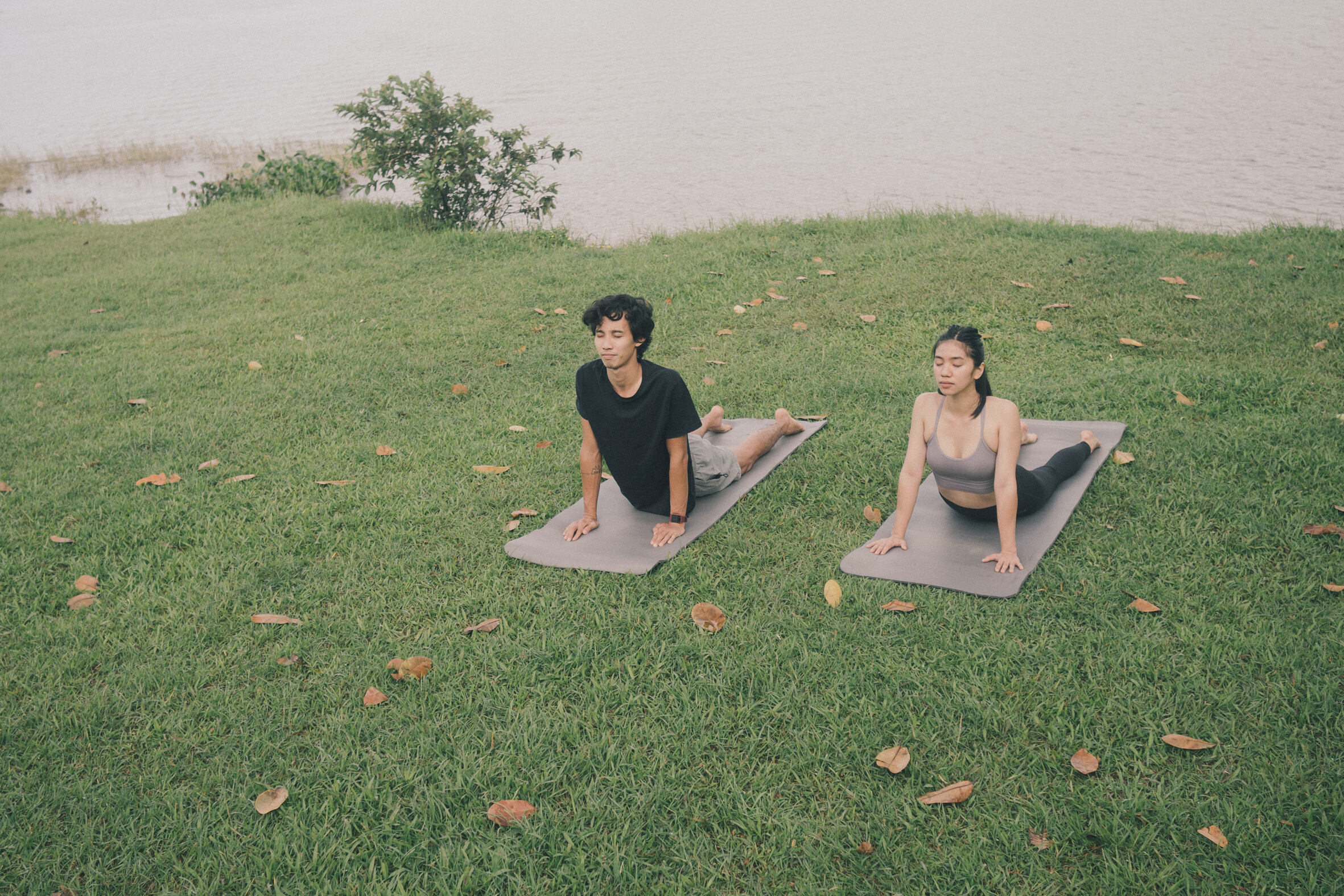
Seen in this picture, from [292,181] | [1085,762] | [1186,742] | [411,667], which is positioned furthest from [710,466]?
[292,181]

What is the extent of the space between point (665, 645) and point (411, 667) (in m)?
0.97

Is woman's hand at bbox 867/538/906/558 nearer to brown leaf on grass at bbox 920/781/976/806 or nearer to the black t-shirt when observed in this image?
the black t-shirt

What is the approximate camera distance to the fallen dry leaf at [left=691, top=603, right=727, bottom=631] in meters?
3.52

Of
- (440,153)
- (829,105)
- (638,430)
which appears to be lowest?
(638,430)

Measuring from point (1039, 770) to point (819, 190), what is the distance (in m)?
13.8

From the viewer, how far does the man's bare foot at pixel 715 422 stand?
17.1ft

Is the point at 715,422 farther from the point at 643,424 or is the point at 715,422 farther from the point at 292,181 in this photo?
the point at 292,181

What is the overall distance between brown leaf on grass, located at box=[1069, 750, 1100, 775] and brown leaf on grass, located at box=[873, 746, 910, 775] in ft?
1.63

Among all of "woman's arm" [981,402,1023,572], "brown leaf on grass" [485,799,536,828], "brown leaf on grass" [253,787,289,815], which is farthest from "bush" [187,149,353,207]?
"brown leaf on grass" [485,799,536,828]

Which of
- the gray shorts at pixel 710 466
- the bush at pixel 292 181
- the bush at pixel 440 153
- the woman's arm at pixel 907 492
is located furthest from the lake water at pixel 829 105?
the woman's arm at pixel 907 492

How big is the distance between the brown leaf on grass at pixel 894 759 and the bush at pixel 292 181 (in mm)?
12850

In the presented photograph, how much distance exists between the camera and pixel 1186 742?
8.99 feet

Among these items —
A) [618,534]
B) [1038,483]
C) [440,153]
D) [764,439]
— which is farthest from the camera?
[440,153]

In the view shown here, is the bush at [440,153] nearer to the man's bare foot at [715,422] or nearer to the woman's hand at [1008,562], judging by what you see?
the man's bare foot at [715,422]
